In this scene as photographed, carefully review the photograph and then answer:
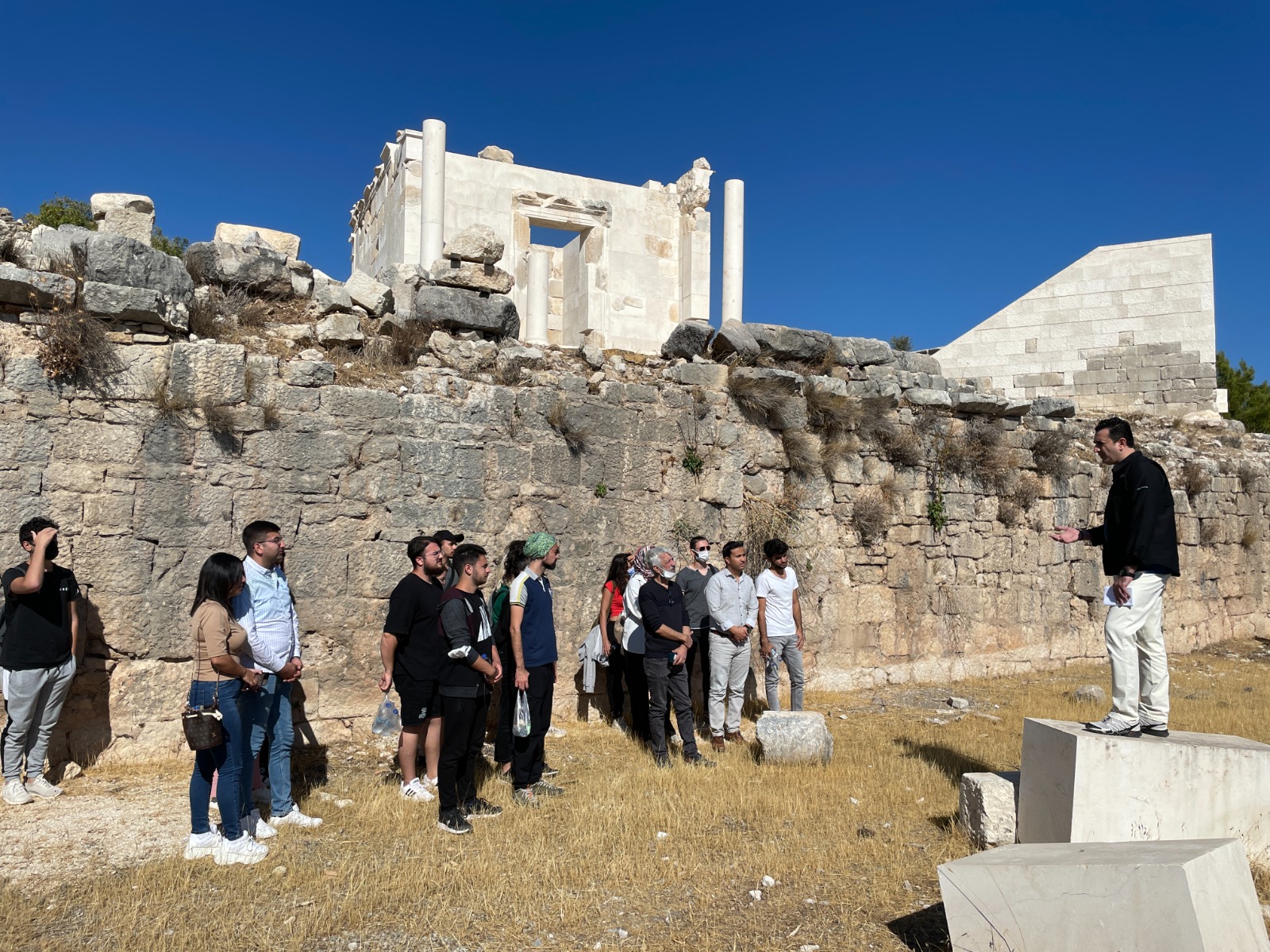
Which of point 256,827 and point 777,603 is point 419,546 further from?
point 777,603

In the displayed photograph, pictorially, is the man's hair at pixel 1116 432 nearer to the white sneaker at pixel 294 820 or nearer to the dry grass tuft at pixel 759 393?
the dry grass tuft at pixel 759 393

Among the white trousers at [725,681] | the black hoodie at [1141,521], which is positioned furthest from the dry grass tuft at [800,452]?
the black hoodie at [1141,521]

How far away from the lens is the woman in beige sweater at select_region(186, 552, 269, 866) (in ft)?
14.2

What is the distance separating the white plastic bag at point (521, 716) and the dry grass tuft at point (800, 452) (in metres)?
4.58

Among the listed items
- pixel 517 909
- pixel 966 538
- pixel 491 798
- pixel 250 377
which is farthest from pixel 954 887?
pixel 966 538

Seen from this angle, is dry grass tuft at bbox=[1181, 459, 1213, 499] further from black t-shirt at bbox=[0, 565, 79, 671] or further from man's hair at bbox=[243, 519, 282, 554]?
black t-shirt at bbox=[0, 565, 79, 671]

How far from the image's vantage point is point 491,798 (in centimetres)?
565

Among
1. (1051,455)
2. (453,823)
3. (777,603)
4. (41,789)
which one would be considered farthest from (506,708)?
(1051,455)

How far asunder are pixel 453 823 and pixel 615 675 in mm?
2961

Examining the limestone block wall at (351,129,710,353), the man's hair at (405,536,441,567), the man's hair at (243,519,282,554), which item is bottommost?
the man's hair at (405,536,441,567)

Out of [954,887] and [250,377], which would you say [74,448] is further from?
[954,887]

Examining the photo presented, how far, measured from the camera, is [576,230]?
663 inches

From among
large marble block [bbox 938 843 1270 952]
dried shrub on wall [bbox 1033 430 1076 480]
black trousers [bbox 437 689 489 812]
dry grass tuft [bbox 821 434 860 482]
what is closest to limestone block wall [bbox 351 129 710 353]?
dry grass tuft [bbox 821 434 860 482]

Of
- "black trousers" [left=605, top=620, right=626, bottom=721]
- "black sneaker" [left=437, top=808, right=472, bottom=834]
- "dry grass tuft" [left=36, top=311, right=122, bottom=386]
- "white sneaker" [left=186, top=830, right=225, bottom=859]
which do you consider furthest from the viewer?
"black trousers" [left=605, top=620, right=626, bottom=721]
